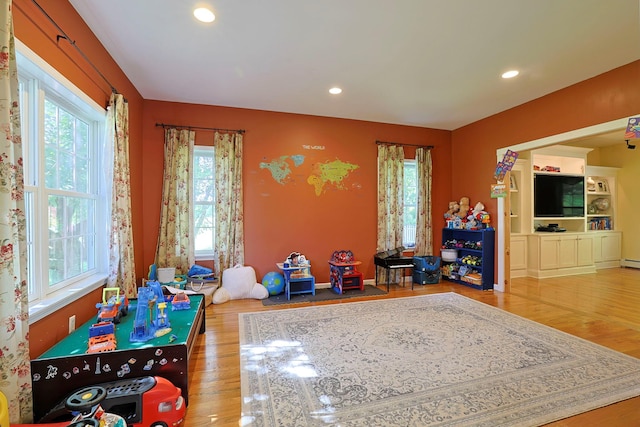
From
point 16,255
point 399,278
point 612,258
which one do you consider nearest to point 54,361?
point 16,255

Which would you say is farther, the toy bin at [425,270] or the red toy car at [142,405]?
the toy bin at [425,270]

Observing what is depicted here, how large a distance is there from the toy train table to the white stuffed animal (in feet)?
6.64

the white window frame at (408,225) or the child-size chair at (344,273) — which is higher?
the white window frame at (408,225)

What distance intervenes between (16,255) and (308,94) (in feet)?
11.0

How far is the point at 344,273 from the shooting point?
456 cm

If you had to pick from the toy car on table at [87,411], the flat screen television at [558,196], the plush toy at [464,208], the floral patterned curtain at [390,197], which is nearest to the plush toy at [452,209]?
the plush toy at [464,208]

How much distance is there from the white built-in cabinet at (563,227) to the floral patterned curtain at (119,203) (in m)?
6.17

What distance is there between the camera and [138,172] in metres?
3.89

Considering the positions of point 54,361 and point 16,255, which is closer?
point 16,255

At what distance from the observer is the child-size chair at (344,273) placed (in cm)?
449

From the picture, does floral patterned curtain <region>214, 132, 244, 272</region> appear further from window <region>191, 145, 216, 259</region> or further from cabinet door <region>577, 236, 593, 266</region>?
cabinet door <region>577, 236, 593, 266</region>

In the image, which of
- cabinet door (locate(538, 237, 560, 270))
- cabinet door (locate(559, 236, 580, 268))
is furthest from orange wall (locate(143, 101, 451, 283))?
cabinet door (locate(559, 236, 580, 268))

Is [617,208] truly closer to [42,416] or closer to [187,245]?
Result: [187,245]

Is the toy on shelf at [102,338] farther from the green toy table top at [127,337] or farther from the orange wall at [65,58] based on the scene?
the orange wall at [65,58]
